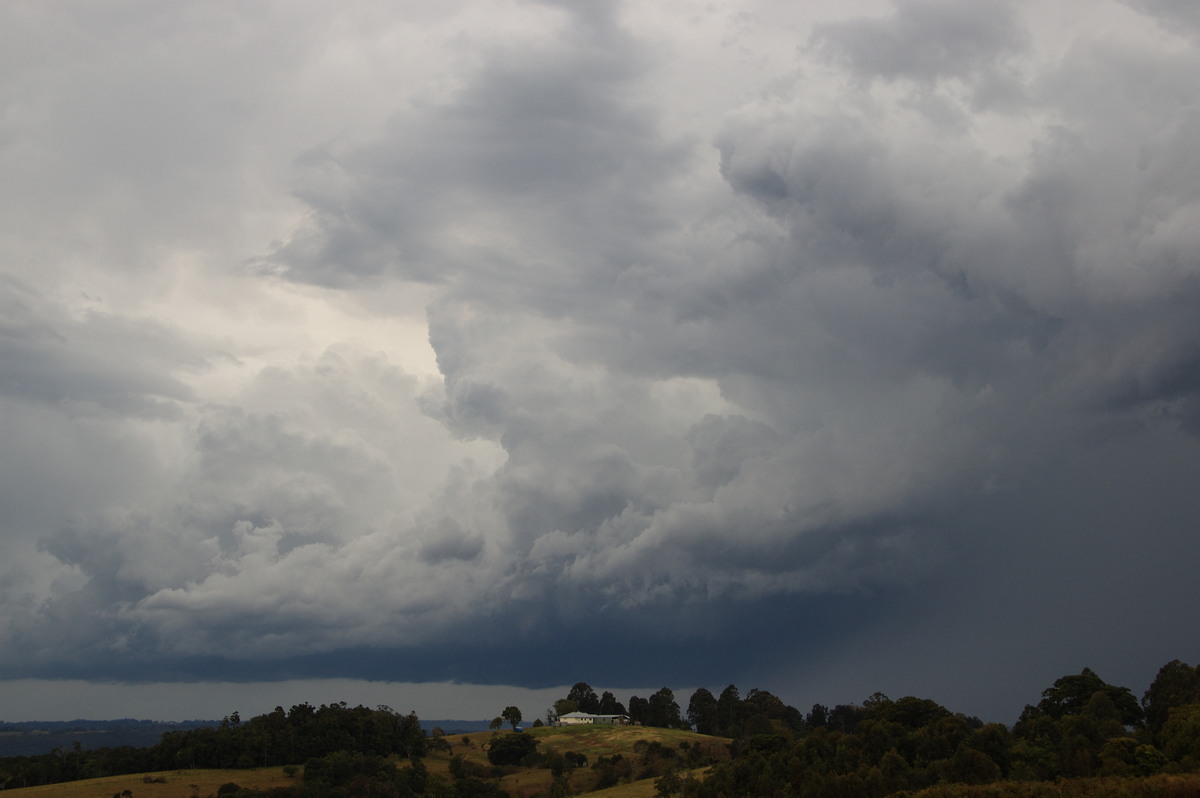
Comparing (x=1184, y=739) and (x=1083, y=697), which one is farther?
(x=1083, y=697)

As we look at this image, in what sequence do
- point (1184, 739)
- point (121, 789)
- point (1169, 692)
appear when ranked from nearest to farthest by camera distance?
point (1184, 739) < point (1169, 692) < point (121, 789)

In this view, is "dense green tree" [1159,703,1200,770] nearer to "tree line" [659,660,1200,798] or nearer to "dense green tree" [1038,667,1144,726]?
"tree line" [659,660,1200,798]

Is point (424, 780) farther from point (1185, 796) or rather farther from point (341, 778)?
point (1185, 796)

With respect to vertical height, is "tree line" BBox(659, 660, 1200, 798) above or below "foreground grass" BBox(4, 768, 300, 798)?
above

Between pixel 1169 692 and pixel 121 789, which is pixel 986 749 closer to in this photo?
pixel 1169 692

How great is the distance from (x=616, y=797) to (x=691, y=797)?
4423 cm

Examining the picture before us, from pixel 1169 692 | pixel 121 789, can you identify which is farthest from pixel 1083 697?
pixel 121 789

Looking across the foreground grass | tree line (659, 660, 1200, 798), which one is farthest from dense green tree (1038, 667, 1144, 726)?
the foreground grass

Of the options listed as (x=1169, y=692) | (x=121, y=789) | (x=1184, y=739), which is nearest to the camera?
(x=1184, y=739)

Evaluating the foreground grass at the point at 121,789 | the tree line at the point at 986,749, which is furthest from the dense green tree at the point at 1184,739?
the foreground grass at the point at 121,789

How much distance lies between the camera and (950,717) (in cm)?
14112

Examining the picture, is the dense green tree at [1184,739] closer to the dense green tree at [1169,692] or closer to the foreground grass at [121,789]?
the dense green tree at [1169,692]

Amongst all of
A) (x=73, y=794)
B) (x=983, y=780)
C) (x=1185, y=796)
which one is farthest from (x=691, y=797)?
(x=73, y=794)

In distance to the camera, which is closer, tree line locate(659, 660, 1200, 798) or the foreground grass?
tree line locate(659, 660, 1200, 798)
